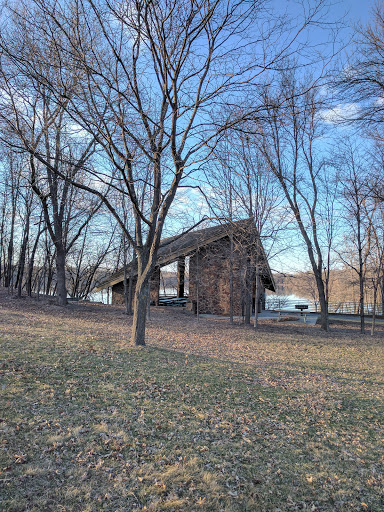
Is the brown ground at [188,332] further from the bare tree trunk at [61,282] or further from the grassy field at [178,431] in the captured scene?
the grassy field at [178,431]

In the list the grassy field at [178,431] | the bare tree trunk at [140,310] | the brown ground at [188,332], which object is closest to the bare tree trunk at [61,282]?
the brown ground at [188,332]

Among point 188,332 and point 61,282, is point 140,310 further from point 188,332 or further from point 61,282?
point 61,282

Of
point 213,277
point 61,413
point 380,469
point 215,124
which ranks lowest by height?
point 380,469

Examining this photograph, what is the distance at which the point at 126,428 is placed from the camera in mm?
3820

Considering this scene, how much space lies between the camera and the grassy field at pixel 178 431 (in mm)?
2844

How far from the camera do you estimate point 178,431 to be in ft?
12.9

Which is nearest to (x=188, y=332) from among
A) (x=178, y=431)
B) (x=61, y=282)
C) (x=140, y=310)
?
(x=140, y=310)

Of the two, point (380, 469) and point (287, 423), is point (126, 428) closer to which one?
point (287, 423)

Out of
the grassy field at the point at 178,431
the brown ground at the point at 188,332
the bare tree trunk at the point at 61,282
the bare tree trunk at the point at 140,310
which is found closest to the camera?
the grassy field at the point at 178,431

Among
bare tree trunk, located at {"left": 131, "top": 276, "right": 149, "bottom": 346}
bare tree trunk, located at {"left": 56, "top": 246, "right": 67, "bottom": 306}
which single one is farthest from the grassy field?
bare tree trunk, located at {"left": 56, "top": 246, "right": 67, "bottom": 306}

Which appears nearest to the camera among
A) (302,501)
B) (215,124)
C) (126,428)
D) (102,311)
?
(302,501)

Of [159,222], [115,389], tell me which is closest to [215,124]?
[159,222]

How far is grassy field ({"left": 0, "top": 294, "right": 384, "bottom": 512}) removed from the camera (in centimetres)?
284

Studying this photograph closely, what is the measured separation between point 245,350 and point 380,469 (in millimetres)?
5824
